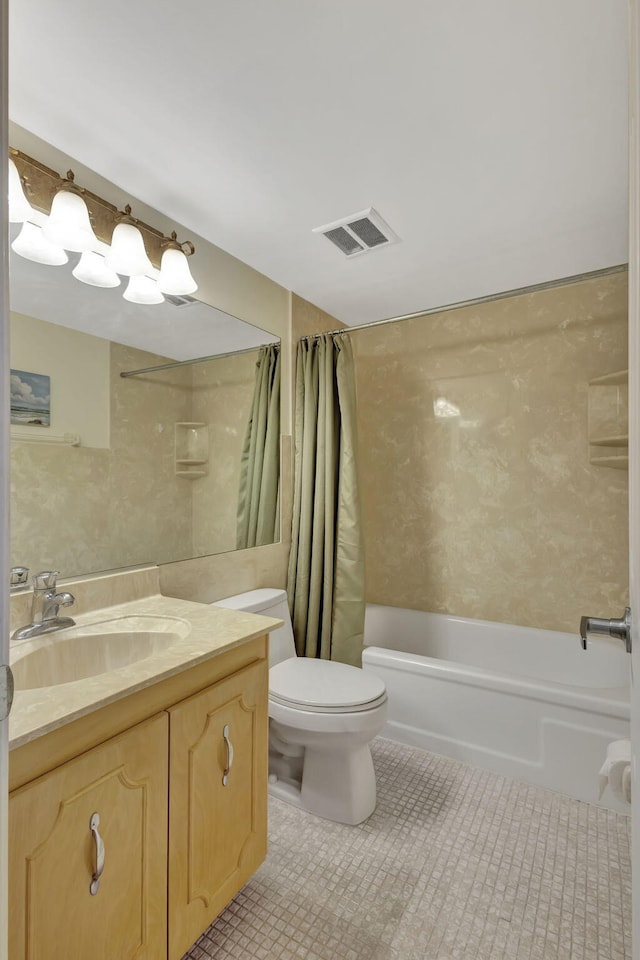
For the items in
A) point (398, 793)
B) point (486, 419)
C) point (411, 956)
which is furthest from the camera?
point (486, 419)

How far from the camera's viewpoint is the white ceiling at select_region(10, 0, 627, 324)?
1.08 metres

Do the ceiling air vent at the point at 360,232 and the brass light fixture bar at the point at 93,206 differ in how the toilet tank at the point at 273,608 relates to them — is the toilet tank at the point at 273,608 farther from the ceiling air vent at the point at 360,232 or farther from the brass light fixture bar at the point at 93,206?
the ceiling air vent at the point at 360,232

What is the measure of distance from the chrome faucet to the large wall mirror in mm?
113

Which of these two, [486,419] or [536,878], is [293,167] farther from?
[536,878]

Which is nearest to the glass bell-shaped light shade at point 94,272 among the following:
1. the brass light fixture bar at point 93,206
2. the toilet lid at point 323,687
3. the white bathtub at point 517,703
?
the brass light fixture bar at point 93,206

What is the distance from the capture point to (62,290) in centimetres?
147

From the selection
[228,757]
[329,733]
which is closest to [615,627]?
[228,757]

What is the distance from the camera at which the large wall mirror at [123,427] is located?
138cm

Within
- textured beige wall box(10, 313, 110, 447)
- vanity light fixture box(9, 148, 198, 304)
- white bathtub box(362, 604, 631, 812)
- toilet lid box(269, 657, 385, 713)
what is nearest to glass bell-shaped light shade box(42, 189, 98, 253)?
vanity light fixture box(9, 148, 198, 304)

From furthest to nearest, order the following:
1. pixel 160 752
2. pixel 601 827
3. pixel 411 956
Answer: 1. pixel 601 827
2. pixel 411 956
3. pixel 160 752

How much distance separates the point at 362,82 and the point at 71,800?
1755mm

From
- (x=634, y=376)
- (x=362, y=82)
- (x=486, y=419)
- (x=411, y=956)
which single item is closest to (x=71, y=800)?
(x=411, y=956)

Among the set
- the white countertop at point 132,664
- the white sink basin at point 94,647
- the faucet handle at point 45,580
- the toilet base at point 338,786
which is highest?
the faucet handle at point 45,580

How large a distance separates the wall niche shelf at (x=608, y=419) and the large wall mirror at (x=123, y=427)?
66.5 inches
